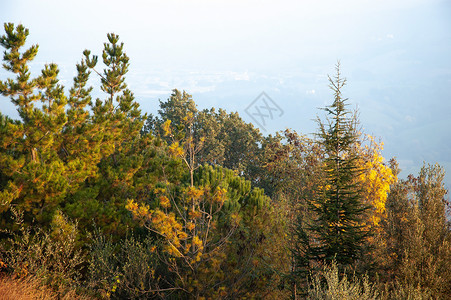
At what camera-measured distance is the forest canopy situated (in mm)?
7711

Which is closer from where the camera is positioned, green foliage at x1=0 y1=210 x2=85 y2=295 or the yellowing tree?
green foliage at x1=0 y1=210 x2=85 y2=295

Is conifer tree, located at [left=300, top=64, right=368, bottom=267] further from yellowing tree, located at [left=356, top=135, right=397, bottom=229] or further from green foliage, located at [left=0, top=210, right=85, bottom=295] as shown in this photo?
green foliage, located at [left=0, top=210, right=85, bottom=295]

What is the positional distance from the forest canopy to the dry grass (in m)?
0.06

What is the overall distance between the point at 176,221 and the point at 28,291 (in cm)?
271

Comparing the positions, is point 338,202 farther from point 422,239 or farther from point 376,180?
point 376,180

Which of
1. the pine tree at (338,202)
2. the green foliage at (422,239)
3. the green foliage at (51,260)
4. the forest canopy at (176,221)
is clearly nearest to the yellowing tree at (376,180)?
the forest canopy at (176,221)

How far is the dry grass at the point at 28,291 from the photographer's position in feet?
20.2

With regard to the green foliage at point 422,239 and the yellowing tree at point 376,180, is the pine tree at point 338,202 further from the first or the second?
the yellowing tree at point 376,180

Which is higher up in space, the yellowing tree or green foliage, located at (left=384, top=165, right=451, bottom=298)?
the yellowing tree

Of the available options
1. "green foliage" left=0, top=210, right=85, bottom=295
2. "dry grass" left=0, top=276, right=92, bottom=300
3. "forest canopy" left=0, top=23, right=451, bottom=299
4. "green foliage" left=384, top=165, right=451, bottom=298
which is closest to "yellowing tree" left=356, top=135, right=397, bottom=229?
"forest canopy" left=0, top=23, right=451, bottom=299

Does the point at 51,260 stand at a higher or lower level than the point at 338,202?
lower

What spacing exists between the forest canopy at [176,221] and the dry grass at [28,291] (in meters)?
0.06

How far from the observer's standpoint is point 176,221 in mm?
7258

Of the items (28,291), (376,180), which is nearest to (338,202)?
(376,180)
